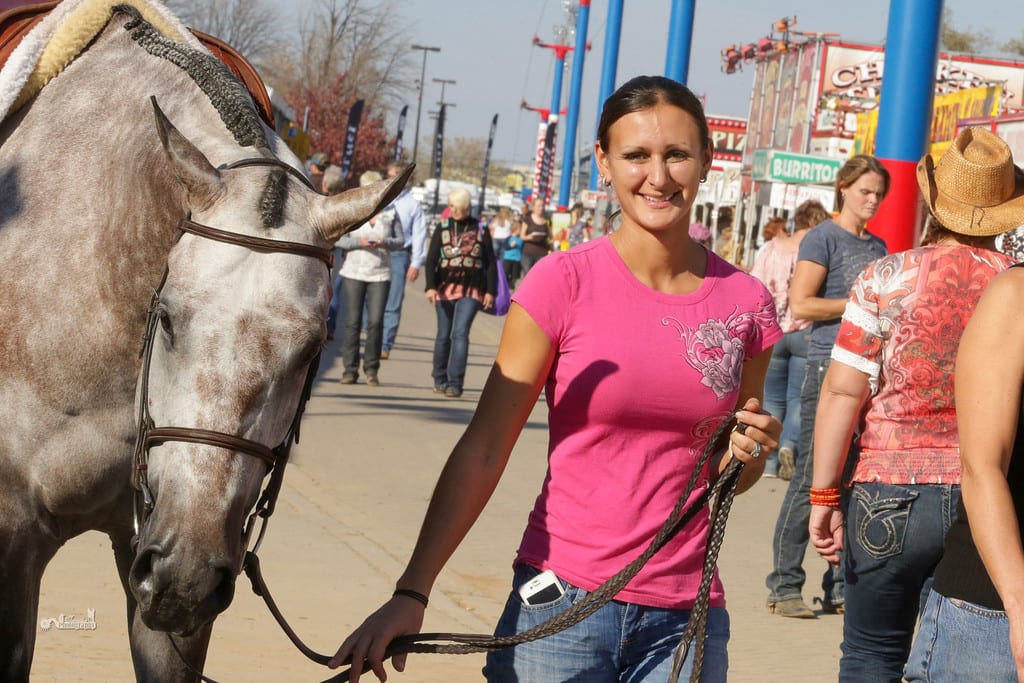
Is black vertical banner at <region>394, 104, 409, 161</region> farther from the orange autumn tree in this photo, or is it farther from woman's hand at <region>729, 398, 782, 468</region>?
woman's hand at <region>729, 398, 782, 468</region>

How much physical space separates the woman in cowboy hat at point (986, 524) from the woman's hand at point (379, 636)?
1.21 meters

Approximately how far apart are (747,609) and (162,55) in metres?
4.32

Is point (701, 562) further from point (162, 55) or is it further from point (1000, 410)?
point (162, 55)

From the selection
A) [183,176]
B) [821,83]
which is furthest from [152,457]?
[821,83]

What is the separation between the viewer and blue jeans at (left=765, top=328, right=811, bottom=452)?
1034cm

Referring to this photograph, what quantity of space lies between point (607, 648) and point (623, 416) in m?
0.50

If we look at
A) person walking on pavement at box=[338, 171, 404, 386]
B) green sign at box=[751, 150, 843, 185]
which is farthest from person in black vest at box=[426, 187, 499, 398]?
green sign at box=[751, 150, 843, 185]

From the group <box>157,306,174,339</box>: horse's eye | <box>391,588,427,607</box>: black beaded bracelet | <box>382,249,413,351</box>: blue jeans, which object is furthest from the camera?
<box>382,249,413,351</box>: blue jeans

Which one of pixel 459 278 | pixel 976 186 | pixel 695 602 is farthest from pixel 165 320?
pixel 459 278

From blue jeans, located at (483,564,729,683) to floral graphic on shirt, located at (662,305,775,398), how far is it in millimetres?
508

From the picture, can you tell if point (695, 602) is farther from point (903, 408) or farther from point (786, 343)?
point (786, 343)

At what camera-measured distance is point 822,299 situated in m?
7.45

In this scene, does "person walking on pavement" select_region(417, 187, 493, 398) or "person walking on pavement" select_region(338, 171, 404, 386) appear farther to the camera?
"person walking on pavement" select_region(417, 187, 493, 398)

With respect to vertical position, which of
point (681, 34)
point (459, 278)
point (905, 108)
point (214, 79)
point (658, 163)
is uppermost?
point (681, 34)
